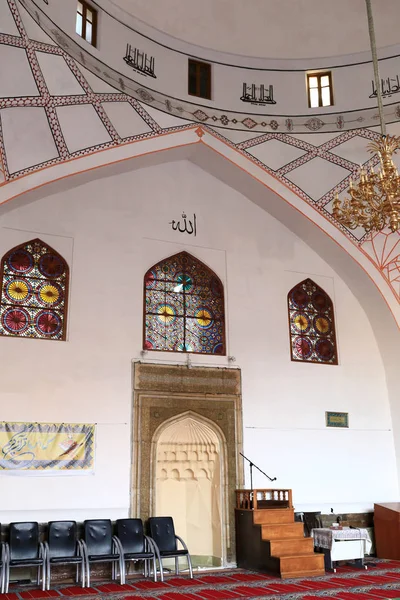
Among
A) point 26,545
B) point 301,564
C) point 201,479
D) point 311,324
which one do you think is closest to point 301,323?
point 311,324

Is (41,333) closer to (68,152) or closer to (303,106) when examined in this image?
(68,152)

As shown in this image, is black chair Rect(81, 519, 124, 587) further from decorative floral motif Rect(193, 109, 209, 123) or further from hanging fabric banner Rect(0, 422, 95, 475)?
decorative floral motif Rect(193, 109, 209, 123)

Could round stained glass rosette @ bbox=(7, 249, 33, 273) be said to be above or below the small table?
above

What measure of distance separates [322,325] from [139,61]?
469 cm

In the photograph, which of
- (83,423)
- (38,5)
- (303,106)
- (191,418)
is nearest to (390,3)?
(303,106)

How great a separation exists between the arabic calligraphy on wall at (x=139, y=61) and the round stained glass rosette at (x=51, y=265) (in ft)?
9.15

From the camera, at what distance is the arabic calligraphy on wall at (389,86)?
8.84m

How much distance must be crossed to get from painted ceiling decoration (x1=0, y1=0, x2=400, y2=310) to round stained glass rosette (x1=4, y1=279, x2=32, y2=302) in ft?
4.30

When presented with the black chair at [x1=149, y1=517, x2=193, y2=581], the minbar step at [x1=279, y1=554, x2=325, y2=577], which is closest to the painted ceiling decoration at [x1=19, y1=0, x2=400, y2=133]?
the black chair at [x1=149, y1=517, x2=193, y2=581]

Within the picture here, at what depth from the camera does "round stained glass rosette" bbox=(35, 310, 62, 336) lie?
7.63 m

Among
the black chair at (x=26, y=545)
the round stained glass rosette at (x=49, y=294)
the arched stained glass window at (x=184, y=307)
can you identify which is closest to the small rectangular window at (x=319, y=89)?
the arched stained glass window at (x=184, y=307)

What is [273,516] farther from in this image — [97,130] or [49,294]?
[97,130]

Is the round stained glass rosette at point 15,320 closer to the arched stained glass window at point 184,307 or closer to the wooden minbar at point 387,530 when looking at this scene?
the arched stained glass window at point 184,307

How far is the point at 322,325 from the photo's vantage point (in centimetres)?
942
